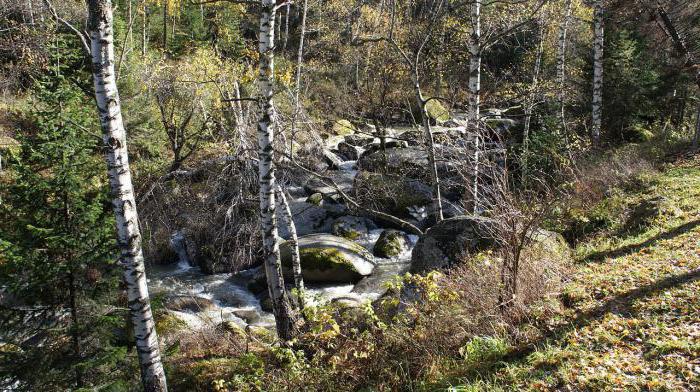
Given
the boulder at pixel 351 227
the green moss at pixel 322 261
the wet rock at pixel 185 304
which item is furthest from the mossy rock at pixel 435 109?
the wet rock at pixel 185 304

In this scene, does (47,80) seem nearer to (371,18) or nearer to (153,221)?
(153,221)

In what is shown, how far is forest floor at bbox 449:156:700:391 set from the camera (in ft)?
15.3

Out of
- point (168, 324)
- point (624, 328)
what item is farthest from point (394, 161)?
point (624, 328)

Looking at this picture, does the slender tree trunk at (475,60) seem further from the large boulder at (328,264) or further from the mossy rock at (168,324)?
the mossy rock at (168,324)

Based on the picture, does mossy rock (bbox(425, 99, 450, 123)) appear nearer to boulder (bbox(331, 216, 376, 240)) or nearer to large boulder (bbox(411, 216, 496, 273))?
boulder (bbox(331, 216, 376, 240))

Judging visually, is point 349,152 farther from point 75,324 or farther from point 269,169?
point 75,324

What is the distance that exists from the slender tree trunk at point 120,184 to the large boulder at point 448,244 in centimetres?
482

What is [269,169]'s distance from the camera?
6941 millimetres

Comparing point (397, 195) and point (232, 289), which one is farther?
point (397, 195)

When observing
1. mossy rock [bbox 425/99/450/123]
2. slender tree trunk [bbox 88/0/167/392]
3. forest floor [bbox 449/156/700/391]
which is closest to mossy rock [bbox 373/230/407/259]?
forest floor [bbox 449/156/700/391]

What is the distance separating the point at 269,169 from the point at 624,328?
4.93 m

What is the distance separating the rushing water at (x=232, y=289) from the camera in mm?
10961

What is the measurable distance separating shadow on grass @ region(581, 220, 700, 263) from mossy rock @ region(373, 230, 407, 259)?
6317 mm

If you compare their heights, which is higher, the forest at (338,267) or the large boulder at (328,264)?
the forest at (338,267)
